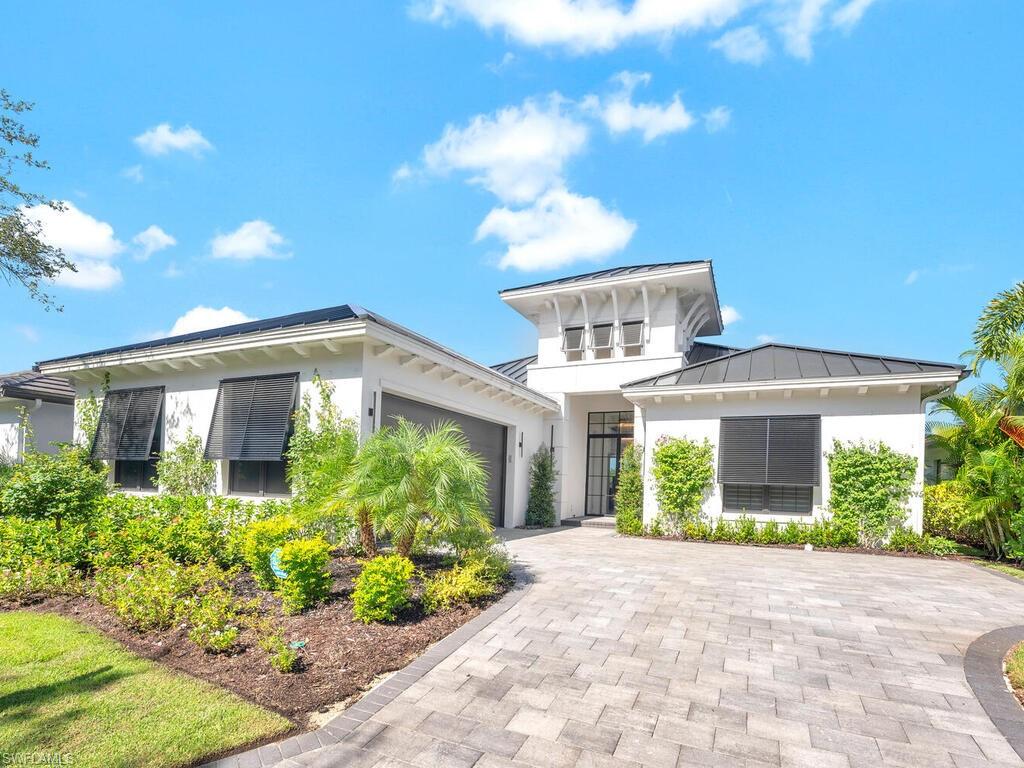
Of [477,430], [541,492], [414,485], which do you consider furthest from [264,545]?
[541,492]

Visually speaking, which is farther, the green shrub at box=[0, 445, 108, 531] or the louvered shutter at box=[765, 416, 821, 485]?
the louvered shutter at box=[765, 416, 821, 485]

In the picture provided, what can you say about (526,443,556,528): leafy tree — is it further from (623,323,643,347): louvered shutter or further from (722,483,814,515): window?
(722,483,814,515): window

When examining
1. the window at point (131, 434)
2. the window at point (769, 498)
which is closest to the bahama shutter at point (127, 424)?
the window at point (131, 434)

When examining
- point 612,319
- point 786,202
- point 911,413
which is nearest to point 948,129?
point 786,202

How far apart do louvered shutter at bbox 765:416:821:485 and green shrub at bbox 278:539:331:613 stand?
966cm

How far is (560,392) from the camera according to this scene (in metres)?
15.6

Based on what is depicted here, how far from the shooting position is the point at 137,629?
4.61m

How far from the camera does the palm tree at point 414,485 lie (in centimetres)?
596

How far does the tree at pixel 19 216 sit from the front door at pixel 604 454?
15454 millimetres

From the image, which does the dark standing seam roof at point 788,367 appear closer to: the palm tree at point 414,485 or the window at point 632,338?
the window at point 632,338

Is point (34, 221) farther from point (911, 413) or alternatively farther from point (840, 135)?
point (911, 413)

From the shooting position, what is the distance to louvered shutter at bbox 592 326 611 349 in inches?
619

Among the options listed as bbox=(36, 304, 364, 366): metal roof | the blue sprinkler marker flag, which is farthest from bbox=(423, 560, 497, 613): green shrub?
bbox=(36, 304, 364, 366): metal roof

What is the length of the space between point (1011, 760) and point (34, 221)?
1957 cm
